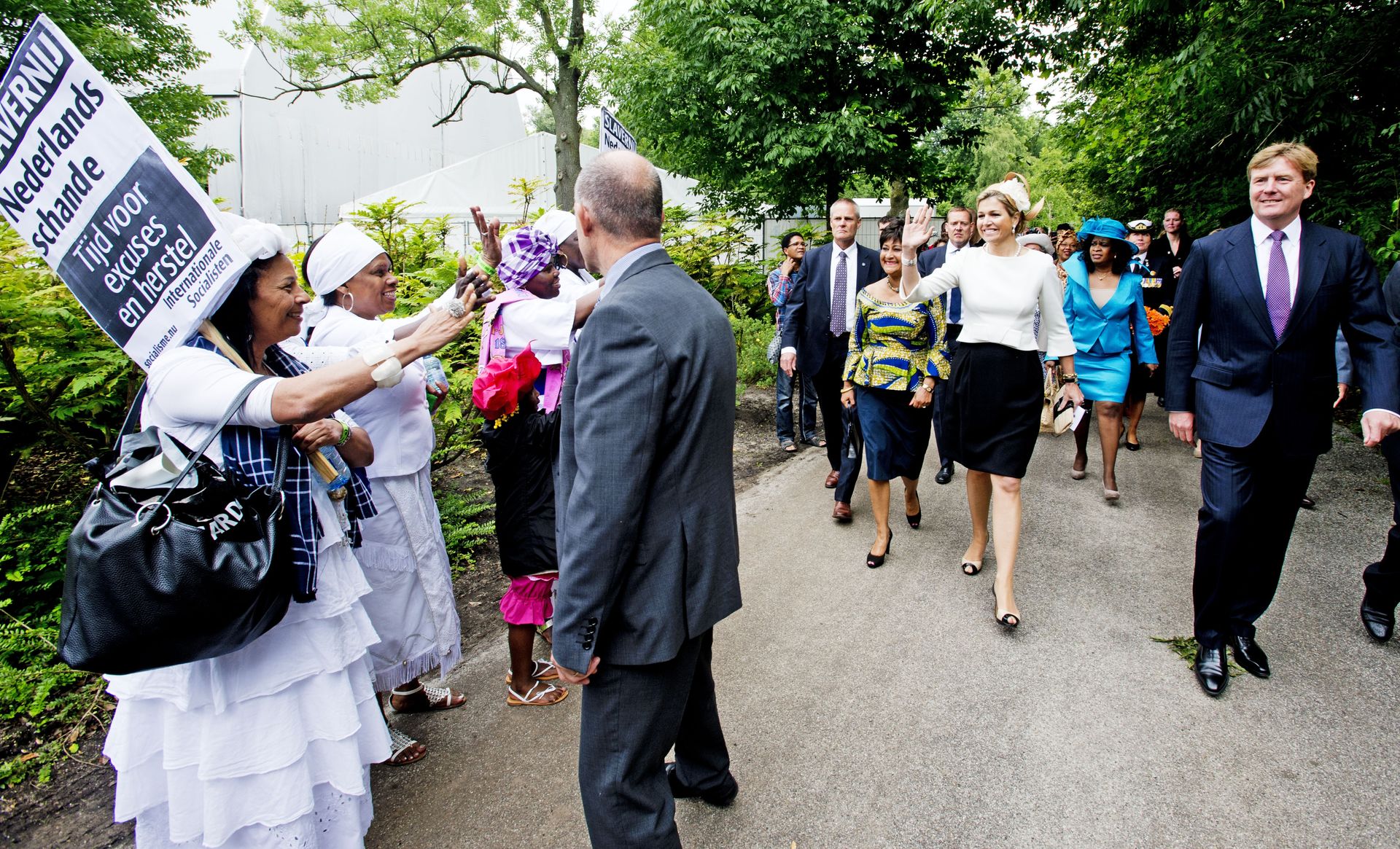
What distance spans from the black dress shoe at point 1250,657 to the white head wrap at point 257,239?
4266 mm

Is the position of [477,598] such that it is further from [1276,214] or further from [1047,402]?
[1047,402]

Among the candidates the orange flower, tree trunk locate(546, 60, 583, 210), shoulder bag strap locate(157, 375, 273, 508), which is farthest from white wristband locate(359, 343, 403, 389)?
tree trunk locate(546, 60, 583, 210)

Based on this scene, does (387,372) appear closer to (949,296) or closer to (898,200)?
(949,296)

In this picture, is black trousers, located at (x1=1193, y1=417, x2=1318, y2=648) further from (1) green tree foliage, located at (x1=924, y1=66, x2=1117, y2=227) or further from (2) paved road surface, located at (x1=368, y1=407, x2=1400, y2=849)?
(1) green tree foliage, located at (x1=924, y1=66, x2=1117, y2=227)

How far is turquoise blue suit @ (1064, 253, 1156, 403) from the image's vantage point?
20.1 feet

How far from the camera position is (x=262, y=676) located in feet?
6.63

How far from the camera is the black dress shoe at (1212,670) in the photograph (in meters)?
3.42

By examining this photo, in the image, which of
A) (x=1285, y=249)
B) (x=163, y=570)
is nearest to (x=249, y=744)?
(x=163, y=570)

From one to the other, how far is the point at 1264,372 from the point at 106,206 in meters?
4.30

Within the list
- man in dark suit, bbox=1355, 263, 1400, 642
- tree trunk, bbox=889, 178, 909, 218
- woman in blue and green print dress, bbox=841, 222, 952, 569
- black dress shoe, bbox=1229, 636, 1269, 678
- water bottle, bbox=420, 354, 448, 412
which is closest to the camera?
water bottle, bbox=420, 354, 448, 412

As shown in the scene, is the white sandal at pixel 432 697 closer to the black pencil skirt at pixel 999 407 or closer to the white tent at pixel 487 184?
the black pencil skirt at pixel 999 407

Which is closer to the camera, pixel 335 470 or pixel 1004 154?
pixel 335 470

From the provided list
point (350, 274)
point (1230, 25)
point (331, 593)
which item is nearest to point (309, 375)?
point (331, 593)

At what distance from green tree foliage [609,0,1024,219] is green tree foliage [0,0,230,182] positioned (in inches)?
251
